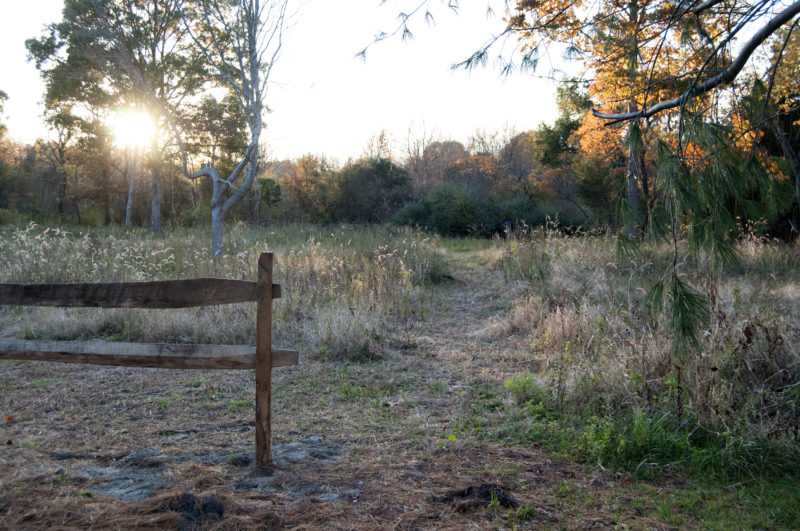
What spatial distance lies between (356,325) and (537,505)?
380 centimetres

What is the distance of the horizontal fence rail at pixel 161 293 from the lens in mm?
3295

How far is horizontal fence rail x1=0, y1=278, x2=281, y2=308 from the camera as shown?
329 centimetres

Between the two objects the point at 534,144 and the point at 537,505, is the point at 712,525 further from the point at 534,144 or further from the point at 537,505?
the point at 534,144

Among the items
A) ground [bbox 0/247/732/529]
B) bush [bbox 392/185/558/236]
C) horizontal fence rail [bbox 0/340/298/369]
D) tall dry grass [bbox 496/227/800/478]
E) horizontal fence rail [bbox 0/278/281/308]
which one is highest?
bush [bbox 392/185/558/236]

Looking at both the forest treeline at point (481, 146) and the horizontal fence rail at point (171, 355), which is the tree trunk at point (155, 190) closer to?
the forest treeline at point (481, 146)

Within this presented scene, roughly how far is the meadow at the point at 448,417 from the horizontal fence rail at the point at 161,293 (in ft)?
3.45

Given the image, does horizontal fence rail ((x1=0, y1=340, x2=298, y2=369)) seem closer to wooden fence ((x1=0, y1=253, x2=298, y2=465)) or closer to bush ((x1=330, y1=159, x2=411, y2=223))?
wooden fence ((x1=0, y1=253, x2=298, y2=465))

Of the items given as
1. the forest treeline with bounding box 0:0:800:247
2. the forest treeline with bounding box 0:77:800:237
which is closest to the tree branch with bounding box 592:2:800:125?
the forest treeline with bounding box 0:0:800:247

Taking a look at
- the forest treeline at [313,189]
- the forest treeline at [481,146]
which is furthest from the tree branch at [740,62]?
the forest treeline at [313,189]

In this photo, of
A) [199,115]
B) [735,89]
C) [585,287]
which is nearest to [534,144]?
[199,115]

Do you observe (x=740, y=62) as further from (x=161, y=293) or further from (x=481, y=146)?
(x=481, y=146)

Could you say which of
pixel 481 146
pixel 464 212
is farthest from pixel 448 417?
pixel 481 146

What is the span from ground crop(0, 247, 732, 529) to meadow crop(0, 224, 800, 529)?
0.06 ft

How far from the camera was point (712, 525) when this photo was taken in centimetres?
284
